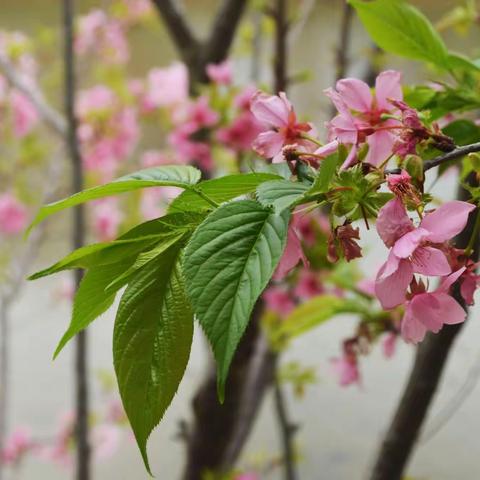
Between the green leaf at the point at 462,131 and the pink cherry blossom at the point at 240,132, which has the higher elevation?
the green leaf at the point at 462,131

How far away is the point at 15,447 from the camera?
1.32 meters

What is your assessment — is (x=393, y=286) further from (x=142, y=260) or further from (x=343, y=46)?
(x=343, y=46)

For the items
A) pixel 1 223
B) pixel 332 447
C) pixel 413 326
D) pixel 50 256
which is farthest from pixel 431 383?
pixel 50 256

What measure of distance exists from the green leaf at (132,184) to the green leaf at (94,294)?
2cm

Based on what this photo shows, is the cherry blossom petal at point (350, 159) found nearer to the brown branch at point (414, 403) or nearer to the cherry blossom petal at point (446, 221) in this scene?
the cherry blossom petal at point (446, 221)

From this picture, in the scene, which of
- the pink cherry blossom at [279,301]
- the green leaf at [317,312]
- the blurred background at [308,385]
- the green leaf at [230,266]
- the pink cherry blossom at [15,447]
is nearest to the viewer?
the green leaf at [230,266]

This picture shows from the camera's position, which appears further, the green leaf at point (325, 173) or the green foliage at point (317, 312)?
the green foliage at point (317, 312)

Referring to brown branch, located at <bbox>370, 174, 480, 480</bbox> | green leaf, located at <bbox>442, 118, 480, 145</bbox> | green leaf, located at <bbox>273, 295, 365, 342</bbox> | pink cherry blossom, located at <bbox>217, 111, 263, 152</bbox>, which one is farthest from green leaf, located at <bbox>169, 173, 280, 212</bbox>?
pink cherry blossom, located at <bbox>217, 111, 263, 152</bbox>

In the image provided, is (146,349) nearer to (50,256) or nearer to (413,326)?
(413,326)

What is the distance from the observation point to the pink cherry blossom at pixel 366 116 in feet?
0.73

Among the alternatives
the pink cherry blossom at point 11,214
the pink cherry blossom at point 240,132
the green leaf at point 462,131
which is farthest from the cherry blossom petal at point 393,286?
the pink cherry blossom at point 11,214

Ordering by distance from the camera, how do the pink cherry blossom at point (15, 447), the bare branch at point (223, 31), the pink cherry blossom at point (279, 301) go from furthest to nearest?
the pink cherry blossom at point (15, 447)
the pink cherry blossom at point (279, 301)
the bare branch at point (223, 31)

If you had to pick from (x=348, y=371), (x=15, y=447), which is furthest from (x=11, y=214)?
(x=348, y=371)

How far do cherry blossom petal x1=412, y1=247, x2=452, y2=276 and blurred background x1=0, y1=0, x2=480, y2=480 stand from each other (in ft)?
2.59
